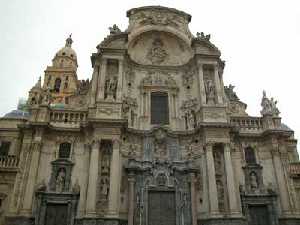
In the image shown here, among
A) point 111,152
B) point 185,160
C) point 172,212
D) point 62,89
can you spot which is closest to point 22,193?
point 111,152

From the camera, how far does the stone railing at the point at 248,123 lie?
64.9 feet

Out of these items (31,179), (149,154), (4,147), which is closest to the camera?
(31,179)

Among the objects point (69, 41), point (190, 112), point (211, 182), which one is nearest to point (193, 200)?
point (211, 182)

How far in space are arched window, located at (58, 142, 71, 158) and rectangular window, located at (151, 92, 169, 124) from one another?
221 inches

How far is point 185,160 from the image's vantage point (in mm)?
18750

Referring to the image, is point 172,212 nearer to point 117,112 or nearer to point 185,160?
point 185,160

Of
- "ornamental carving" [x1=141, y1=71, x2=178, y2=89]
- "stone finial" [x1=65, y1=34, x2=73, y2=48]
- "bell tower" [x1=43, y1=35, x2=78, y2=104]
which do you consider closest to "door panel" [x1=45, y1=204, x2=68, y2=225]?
"ornamental carving" [x1=141, y1=71, x2=178, y2=89]

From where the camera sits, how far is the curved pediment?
22797mm

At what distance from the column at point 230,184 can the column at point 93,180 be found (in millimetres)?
7322

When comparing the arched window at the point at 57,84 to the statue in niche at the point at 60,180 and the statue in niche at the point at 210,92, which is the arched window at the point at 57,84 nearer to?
the statue in niche at the point at 60,180

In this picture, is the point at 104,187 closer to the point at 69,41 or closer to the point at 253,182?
the point at 253,182

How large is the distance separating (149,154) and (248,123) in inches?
271

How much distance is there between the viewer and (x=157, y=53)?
23172 mm

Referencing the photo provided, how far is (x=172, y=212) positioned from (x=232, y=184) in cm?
371
